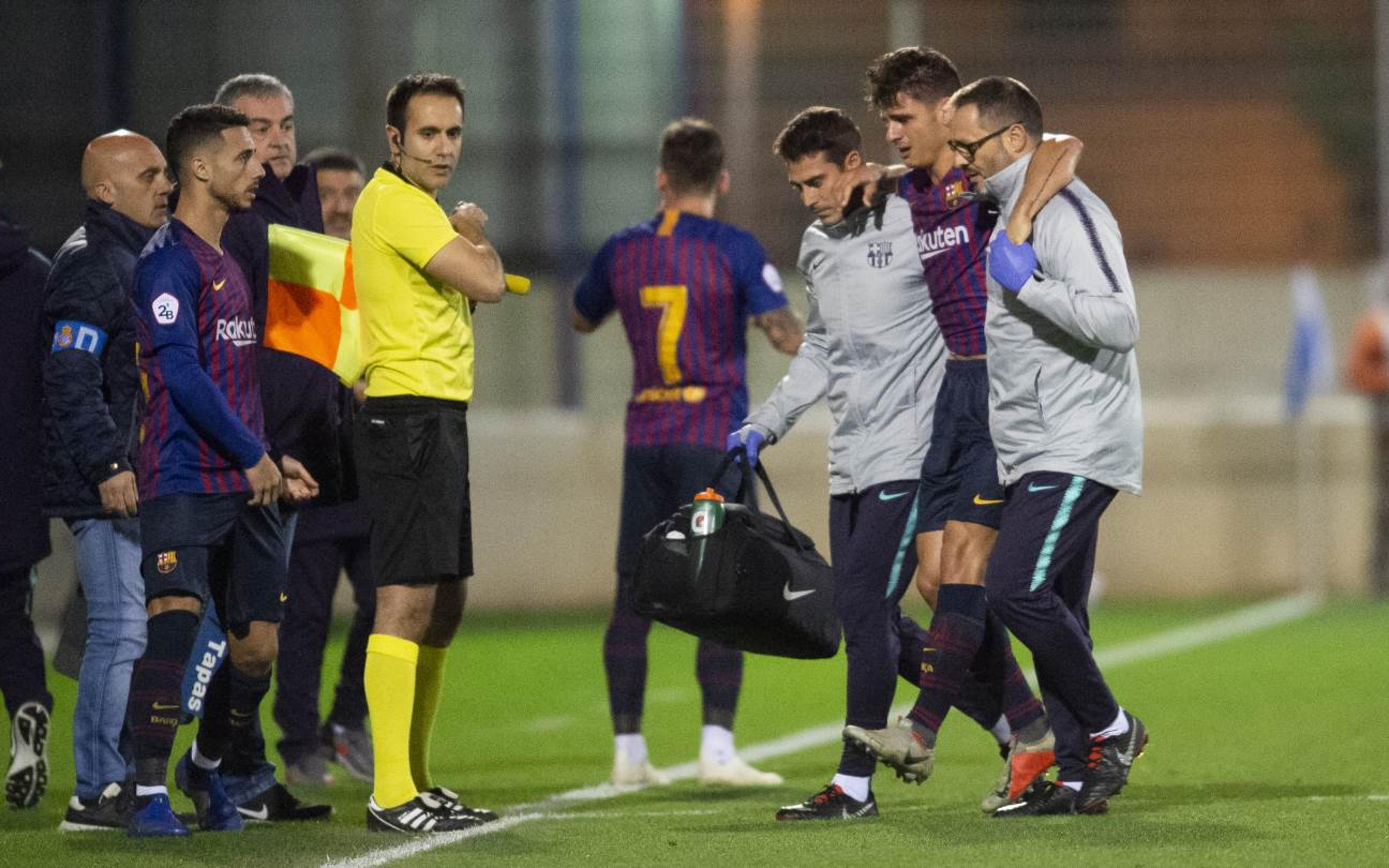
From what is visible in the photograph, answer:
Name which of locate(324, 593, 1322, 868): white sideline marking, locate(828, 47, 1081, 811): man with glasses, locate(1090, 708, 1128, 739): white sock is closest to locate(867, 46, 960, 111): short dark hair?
locate(828, 47, 1081, 811): man with glasses

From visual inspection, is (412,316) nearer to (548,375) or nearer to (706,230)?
(706,230)

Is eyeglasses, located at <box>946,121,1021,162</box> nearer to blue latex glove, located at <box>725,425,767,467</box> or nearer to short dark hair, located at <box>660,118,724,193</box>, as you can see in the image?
blue latex glove, located at <box>725,425,767,467</box>

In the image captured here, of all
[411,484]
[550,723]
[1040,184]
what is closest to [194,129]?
[411,484]

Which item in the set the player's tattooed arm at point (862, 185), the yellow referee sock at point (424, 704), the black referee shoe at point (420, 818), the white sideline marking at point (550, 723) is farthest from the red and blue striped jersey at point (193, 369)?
the white sideline marking at point (550, 723)

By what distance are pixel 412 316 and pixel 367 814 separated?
1.40m

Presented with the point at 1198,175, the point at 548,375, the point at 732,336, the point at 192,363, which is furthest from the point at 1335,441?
the point at 192,363

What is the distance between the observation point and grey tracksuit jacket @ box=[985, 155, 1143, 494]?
5926 millimetres

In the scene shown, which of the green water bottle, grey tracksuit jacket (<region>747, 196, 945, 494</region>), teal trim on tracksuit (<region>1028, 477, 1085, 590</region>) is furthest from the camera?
grey tracksuit jacket (<region>747, 196, 945, 494</region>)

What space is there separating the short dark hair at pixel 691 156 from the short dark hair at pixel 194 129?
1867 millimetres

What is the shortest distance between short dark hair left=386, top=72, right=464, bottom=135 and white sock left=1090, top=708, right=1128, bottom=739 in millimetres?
2394

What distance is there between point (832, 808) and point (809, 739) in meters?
2.48

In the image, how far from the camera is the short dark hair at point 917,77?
6.43 meters

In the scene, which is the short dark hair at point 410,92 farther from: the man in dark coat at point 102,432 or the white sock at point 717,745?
the white sock at point 717,745

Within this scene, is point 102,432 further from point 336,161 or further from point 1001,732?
point 1001,732
